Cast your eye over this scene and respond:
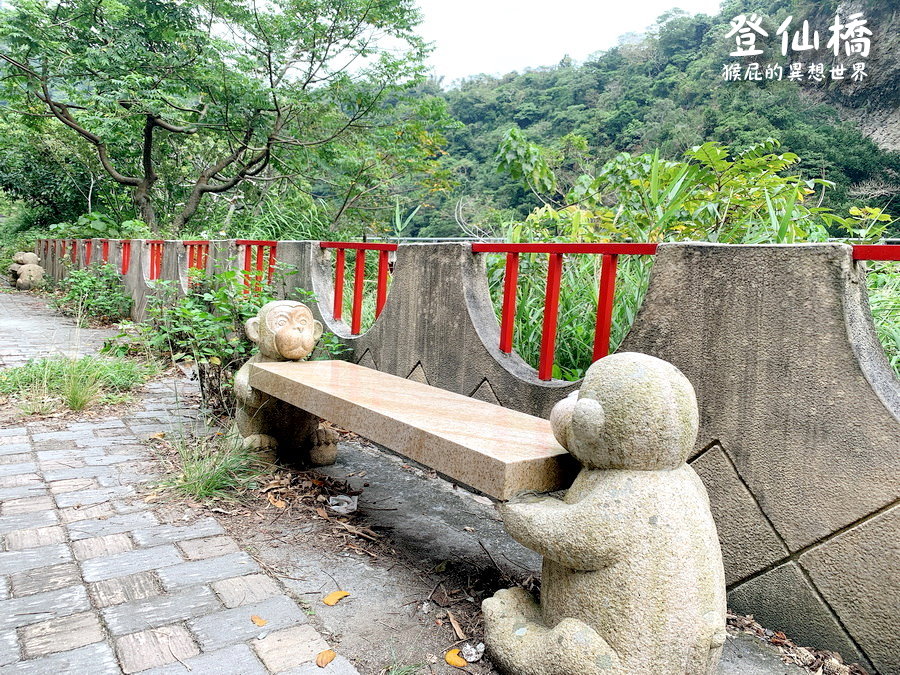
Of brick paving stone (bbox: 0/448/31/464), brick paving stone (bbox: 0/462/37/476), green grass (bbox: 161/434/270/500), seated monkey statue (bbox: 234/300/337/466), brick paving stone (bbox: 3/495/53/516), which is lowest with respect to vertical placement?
brick paving stone (bbox: 3/495/53/516)

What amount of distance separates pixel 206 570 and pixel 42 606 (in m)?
0.53

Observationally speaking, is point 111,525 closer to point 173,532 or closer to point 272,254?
point 173,532

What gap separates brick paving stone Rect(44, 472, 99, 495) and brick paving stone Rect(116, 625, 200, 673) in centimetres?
149

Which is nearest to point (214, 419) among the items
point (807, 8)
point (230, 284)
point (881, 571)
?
point (230, 284)

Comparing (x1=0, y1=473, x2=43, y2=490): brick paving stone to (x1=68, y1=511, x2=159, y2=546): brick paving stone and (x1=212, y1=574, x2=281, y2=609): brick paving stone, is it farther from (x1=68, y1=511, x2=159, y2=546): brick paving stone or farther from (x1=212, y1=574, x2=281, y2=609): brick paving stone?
(x1=212, y1=574, x2=281, y2=609): brick paving stone

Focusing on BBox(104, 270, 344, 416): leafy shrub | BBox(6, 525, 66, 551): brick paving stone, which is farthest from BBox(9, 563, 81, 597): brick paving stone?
BBox(104, 270, 344, 416): leafy shrub

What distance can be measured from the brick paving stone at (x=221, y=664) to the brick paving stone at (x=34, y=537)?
1.10 m

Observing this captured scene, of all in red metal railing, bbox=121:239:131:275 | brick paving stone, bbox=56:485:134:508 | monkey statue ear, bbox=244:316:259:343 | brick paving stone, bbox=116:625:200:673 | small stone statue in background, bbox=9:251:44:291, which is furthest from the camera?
small stone statue in background, bbox=9:251:44:291

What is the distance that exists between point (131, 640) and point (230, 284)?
3.07 meters

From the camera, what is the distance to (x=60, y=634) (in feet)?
6.63

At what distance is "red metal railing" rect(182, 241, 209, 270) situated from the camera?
7318 millimetres

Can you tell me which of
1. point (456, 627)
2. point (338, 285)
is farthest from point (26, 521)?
point (338, 285)

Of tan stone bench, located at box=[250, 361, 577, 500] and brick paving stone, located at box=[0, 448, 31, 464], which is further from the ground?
tan stone bench, located at box=[250, 361, 577, 500]

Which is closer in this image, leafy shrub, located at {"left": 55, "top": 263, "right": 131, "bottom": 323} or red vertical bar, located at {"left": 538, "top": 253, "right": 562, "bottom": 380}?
red vertical bar, located at {"left": 538, "top": 253, "right": 562, "bottom": 380}
